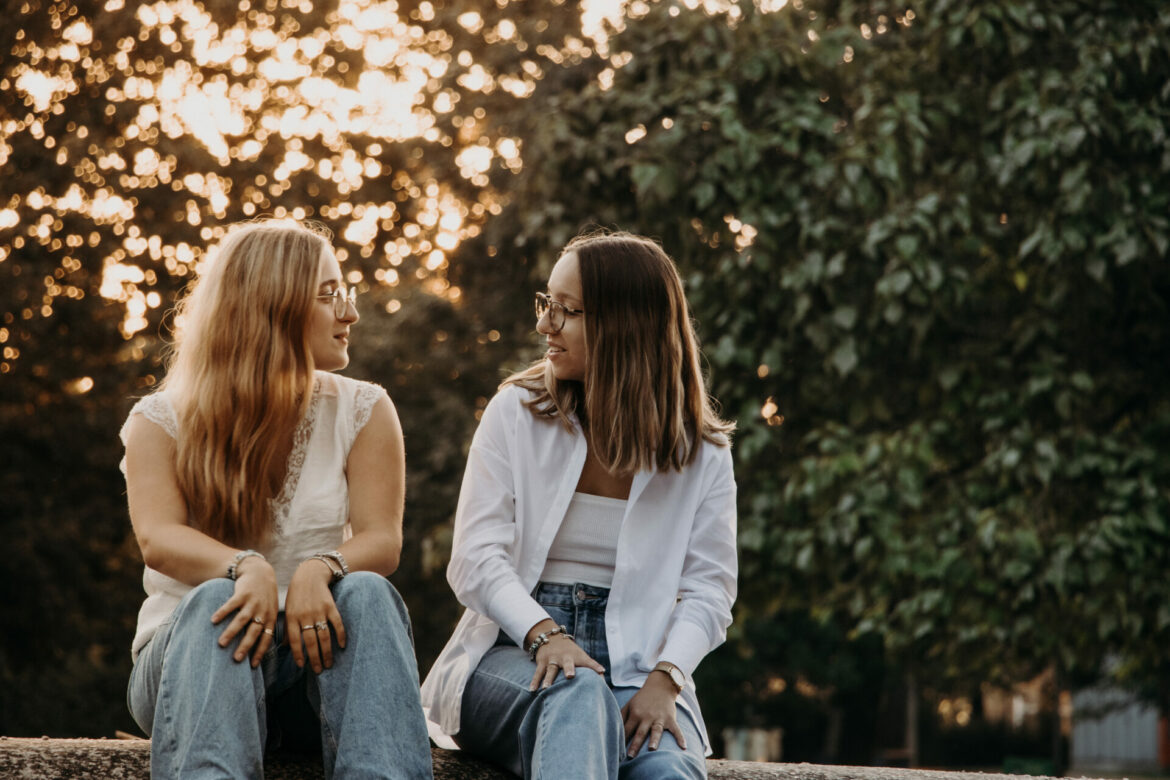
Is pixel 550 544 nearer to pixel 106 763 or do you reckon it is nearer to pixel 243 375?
pixel 243 375

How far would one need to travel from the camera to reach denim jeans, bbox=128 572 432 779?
2340 millimetres

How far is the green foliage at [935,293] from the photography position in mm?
6086

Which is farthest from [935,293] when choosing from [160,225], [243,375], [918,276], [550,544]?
[160,225]

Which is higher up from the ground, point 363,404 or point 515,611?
point 363,404

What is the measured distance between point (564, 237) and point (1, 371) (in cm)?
750

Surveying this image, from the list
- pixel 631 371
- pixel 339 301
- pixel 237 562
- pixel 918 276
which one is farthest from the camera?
pixel 918 276

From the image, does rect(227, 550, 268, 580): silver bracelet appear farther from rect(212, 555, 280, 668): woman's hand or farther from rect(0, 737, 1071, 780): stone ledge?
rect(0, 737, 1071, 780): stone ledge

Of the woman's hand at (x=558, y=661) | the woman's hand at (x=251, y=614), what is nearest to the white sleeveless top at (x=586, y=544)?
the woman's hand at (x=558, y=661)

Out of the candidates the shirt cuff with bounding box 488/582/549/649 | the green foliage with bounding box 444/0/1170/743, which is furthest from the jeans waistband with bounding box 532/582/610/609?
the green foliage with bounding box 444/0/1170/743

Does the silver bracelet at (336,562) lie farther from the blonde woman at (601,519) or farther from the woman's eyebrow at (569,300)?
the woman's eyebrow at (569,300)

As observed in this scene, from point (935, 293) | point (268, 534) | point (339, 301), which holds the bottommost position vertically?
point (268, 534)

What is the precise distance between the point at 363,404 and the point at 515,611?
61cm

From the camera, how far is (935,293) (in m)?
6.33

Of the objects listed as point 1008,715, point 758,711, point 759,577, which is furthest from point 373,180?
point 1008,715
